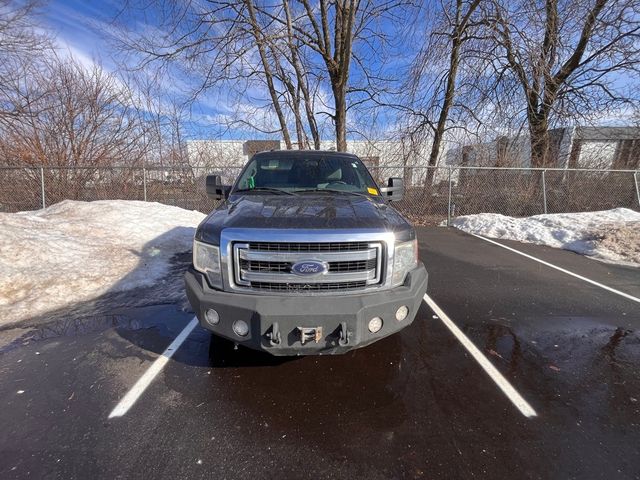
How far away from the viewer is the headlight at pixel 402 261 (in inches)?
98.0

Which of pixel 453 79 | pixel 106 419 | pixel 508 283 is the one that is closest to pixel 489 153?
pixel 453 79

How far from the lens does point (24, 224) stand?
6297mm

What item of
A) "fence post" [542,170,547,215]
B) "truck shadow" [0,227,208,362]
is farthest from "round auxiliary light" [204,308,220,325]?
"fence post" [542,170,547,215]

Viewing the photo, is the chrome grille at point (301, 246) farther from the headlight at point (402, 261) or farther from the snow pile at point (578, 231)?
the snow pile at point (578, 231)

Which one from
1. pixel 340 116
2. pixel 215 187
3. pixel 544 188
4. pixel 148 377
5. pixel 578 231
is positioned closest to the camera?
pixel 148 377

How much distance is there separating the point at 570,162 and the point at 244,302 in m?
16.7

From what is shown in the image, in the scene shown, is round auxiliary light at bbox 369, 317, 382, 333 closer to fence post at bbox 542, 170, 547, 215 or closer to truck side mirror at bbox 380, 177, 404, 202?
truck side mirror at bbox 380, 177, 404, 202

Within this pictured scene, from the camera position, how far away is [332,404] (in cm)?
238

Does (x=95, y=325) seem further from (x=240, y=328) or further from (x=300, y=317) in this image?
(x=300, y=317)

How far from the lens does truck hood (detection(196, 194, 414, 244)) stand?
240cm

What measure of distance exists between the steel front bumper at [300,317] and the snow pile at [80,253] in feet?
10.6

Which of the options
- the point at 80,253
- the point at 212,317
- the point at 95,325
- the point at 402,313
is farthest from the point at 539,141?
the point at 80,253

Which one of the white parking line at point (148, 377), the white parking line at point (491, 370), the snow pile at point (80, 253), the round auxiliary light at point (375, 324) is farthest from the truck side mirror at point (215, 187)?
the white parking line at point (491, 370)

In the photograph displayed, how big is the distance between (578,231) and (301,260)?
962cm
